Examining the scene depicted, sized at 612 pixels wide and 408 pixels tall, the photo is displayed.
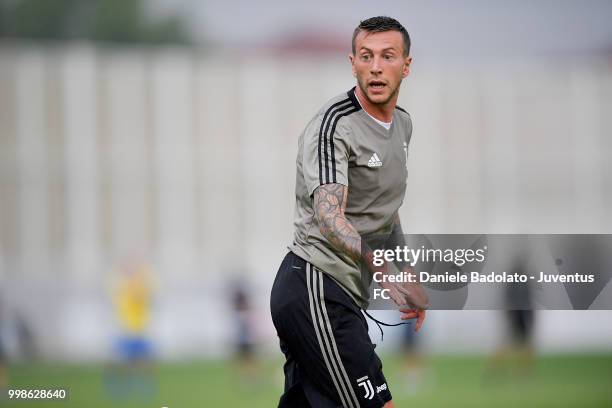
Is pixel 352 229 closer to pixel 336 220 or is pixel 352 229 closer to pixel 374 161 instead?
pixel 336 220

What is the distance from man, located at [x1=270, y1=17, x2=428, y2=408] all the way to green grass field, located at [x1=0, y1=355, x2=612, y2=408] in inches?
225

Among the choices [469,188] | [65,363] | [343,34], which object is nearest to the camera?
[65,363]

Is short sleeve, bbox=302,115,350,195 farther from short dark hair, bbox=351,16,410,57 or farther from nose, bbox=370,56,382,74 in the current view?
short dark hair, bbox=351,16,410,57

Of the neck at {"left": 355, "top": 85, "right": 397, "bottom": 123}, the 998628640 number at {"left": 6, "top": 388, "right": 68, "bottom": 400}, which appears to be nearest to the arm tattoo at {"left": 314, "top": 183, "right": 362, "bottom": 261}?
the neck at {"left": 355, "top": 85, "right": 397, "bottom": 123}

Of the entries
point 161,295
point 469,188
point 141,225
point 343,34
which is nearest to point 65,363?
point 161,295

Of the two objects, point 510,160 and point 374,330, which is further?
point 510,160

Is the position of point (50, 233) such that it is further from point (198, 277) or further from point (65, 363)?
point (65, 363)

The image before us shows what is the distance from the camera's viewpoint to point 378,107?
19.2 feet

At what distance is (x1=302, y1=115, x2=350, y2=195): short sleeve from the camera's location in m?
5.60

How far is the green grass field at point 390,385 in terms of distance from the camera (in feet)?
52.3

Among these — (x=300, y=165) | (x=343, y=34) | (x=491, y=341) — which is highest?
(x=343, y=34)

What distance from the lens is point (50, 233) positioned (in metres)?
31.9

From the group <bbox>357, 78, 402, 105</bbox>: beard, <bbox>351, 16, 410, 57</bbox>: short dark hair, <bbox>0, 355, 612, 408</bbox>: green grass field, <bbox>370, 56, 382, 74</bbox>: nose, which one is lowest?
<bbox>0, 355, 612, 408</bbox>: green grass field

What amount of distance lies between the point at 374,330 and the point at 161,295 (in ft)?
32.2
